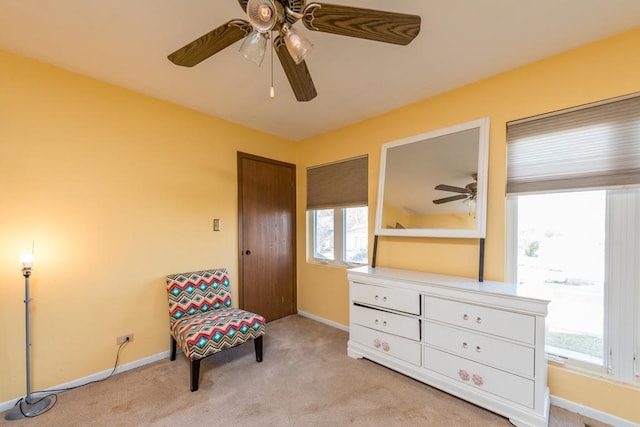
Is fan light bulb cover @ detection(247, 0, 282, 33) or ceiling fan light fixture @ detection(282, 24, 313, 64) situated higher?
fan light bulb cover @ detection(247, 0, 282, 33)

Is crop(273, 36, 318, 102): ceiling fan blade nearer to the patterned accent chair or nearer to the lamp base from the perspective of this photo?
the patterned accent chair

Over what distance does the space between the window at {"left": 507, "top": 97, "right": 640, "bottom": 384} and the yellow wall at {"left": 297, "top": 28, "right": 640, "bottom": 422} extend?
0.28ft

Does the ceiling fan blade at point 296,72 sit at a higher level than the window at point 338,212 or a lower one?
higher

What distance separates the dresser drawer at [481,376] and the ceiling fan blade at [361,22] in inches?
84.1

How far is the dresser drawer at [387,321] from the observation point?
217 centimetres

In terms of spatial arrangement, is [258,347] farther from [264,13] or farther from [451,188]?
[264,13]

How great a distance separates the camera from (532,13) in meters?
1.53

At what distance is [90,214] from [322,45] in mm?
2300

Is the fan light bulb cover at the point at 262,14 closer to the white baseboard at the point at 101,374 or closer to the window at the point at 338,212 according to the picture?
the window at the point at 338,212

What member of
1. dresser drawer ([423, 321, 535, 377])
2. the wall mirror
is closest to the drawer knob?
dresser drawer ([423, 321, 535, 377])

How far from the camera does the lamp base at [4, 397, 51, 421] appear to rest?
68.7 inches

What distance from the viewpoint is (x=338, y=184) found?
333 centimetres

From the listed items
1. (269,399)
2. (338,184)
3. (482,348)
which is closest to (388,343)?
(482,348)

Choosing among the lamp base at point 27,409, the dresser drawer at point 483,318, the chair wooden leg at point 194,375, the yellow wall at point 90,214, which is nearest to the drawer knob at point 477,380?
the dresser drawer at point 483,318
